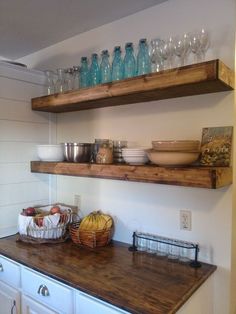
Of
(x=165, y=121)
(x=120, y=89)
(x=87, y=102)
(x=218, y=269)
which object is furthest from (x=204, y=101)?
(x=218, y=269)

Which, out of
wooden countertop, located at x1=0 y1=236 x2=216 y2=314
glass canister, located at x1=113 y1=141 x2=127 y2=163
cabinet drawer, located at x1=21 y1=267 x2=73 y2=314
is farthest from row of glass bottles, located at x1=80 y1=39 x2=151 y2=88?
cabinet drawer, located at x1=21 y1=267 x2=73 y2=314

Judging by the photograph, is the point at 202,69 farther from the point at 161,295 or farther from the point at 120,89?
the point at 161,295

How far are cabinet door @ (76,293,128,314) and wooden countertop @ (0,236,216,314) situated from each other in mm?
39

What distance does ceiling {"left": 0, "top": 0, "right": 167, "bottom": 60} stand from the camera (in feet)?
5.51

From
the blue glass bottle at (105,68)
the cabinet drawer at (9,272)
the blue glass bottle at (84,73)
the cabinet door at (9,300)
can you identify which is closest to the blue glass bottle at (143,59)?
the blue glass bottle at (105,68)

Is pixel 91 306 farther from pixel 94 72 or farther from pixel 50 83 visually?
pixel 50 83

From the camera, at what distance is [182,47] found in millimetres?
1484

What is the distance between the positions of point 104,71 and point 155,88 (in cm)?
53

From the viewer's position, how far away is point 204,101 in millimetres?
1525

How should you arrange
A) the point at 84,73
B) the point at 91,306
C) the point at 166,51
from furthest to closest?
the point at 84,73 < the point at 166,51 < the point at 91,306

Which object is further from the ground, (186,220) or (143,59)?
(143,59)

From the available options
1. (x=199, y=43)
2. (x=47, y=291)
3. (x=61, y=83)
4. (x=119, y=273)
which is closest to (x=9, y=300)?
(x=47, y=291)

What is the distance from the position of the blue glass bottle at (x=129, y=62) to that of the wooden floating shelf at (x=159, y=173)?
1.89 feet

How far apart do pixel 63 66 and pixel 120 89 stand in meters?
0.88
